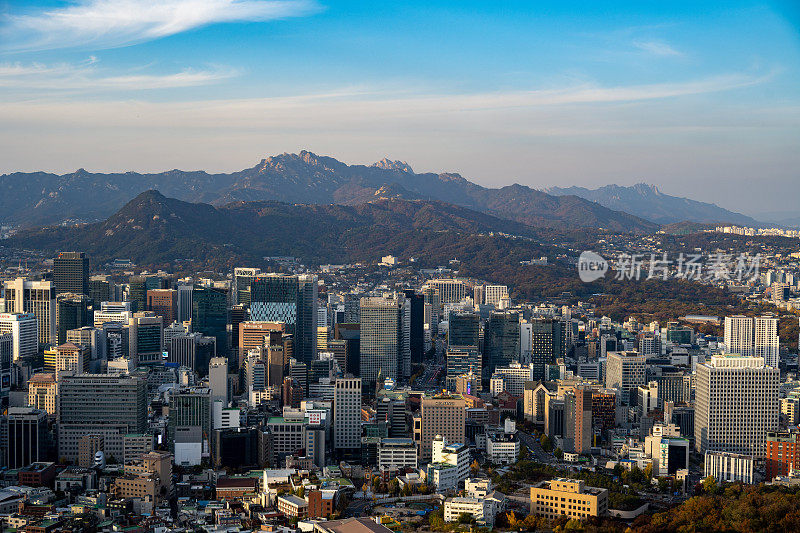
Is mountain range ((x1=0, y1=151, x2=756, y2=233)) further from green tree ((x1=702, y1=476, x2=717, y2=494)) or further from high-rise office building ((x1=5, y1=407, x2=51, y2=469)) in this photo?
high-rise office building ((x1=5, y1=407, x2=51, y2=469))

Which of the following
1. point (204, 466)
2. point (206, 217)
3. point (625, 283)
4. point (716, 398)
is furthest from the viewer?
point (206, 217)

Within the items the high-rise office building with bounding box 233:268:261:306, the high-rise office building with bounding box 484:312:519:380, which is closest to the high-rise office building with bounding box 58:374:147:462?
the high-rise office building with bounding box 484:312:519:380

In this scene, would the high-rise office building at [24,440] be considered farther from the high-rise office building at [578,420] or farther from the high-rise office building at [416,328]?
the high-rise office building at [416,328]

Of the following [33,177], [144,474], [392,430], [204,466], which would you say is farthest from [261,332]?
[33,177]

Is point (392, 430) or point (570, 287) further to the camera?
point (570, 287)

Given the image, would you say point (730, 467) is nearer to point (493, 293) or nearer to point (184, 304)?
point (184, 304)

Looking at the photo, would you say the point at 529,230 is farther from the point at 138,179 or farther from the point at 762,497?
the point at 762,497
